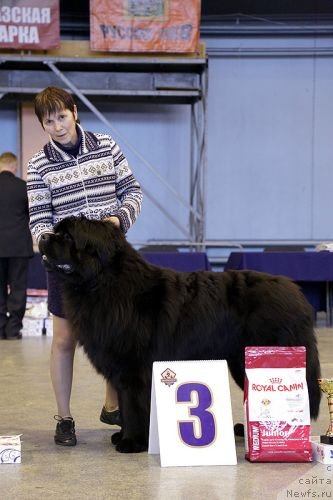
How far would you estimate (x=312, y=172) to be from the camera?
1045 cm

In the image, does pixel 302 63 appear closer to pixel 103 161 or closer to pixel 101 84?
pixel 101 84

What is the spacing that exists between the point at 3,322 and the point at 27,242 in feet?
2.82

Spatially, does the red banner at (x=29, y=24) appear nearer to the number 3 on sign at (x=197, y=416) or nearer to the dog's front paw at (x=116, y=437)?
the dog's front paw at (x=116, y=437)

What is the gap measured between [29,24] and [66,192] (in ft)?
19.8

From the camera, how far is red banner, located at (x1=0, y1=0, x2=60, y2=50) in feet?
28.0

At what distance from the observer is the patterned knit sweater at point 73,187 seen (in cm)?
318

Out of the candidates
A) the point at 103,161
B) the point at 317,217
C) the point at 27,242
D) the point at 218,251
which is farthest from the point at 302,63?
the point at 103,161

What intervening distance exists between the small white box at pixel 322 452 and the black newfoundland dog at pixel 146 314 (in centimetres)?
24

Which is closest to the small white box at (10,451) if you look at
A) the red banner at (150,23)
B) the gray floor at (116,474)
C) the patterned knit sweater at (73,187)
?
the gray floor at (116,474)

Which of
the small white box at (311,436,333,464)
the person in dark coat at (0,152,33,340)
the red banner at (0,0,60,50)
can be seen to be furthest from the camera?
the red banner at (0,0,60,50)

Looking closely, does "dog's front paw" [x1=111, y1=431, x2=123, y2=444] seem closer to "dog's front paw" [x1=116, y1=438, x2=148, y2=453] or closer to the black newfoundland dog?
the black newfoundland dog

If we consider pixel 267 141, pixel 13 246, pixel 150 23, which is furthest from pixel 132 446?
pixel 267 141

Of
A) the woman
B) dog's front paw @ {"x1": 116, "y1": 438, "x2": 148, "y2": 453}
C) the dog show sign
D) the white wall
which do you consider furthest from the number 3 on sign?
the white wall

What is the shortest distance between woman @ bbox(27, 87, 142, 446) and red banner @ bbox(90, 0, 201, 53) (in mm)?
5784
